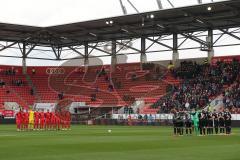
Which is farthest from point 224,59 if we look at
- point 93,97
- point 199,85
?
point 93,97

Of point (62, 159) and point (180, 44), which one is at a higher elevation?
point (180, 44)

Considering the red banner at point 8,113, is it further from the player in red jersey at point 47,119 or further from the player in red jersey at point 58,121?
the player in red jersey at point 47,119

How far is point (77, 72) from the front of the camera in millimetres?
78188

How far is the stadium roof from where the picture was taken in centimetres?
5506

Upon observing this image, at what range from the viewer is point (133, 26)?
63.8m

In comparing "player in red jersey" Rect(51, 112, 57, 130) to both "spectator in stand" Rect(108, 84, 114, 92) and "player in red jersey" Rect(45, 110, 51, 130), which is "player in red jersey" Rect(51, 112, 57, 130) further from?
"spectator in stand" Rect(108, 84, 114, 92)

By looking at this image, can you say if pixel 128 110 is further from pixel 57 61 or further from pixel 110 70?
pixel 57 61

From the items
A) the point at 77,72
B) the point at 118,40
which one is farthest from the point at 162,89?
the point at 77,72

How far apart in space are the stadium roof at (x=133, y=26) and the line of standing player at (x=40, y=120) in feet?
54.1

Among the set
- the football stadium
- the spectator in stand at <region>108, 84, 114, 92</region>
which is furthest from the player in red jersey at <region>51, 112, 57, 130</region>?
the spectator in stand at <region>108, 84, 114, 92</region>

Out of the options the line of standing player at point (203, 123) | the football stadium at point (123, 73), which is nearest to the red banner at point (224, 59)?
the football stadium at point (123, 73)

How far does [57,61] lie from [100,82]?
8388mm

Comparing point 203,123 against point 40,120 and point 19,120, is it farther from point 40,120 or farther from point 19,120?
point 19,120

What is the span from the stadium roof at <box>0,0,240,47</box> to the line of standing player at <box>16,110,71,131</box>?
1649 cm
